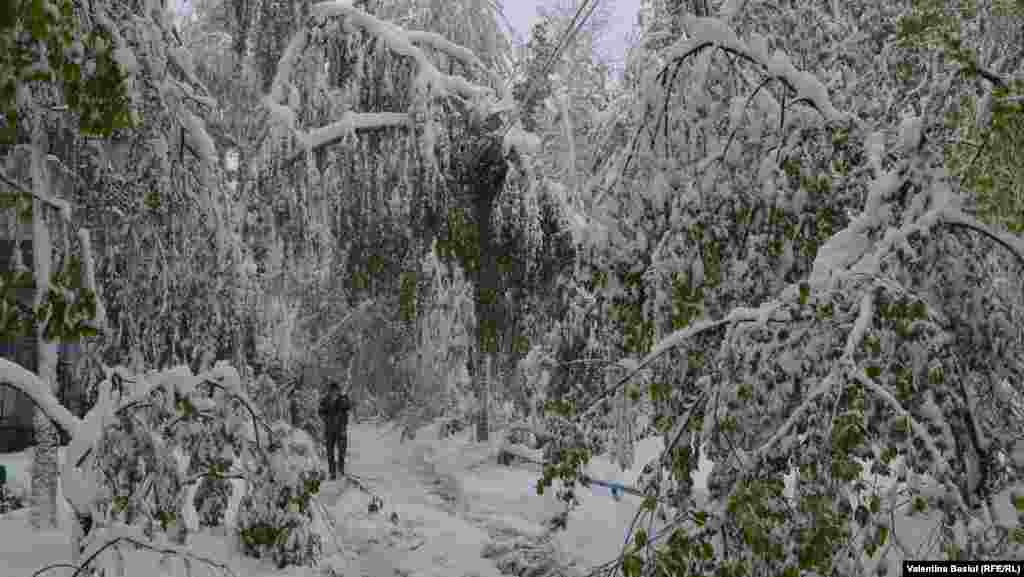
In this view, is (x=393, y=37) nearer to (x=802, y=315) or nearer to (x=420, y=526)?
(x=420, y=526)

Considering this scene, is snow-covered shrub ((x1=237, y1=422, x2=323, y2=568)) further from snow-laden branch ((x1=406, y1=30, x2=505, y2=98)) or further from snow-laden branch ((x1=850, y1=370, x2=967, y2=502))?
snow-laden branch ((x1=406, y1=30, x2=505, y2=98))

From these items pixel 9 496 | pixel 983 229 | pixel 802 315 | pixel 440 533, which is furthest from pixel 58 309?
pixel 9 496

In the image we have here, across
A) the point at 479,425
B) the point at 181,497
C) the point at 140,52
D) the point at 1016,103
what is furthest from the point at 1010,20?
the point at 479,425

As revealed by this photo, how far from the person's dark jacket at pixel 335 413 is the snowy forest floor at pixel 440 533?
0.81m

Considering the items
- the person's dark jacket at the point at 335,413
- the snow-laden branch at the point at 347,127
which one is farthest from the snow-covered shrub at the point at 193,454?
the person's dark jacket at the point at 335,413

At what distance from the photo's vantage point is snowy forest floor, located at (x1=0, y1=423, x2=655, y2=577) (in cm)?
773

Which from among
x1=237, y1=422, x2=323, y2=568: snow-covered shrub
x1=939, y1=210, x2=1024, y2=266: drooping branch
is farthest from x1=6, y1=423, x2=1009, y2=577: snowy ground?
x1=939, y1=210, x2=1024, y2=266: drooping branch

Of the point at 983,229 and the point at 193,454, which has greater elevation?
the point at 983,229

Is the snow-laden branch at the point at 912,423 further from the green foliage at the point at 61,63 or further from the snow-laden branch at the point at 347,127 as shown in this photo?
the snow-laden branch at the point at 347,127

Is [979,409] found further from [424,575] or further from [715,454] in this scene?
[424,575]

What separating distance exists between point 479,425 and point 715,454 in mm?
12997

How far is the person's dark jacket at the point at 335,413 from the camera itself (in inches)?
494

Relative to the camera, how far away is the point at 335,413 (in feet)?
41.2

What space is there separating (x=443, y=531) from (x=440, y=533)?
90 millimetres
